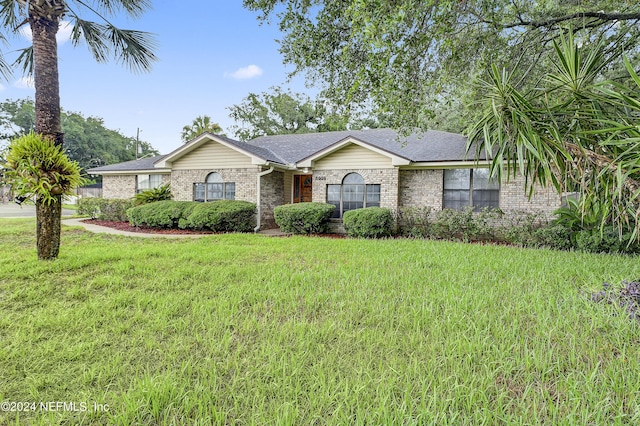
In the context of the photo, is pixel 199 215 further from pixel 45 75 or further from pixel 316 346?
pixel 316 346

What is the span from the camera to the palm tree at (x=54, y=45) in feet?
20.0

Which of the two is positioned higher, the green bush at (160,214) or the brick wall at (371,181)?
the brick wall at (371,181)

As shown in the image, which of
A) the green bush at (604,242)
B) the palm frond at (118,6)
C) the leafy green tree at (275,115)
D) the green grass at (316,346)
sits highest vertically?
the leafy green tree at (275,115)

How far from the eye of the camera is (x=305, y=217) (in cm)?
1176

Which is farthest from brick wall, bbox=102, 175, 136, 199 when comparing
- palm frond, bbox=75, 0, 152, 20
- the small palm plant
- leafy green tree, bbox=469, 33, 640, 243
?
leafy green tree, bbox=469, 33, 640, 243

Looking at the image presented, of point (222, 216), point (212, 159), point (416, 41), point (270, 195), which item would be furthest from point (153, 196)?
point (416, 41)

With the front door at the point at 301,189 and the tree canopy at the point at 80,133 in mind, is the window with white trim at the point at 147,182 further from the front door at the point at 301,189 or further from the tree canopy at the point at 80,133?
the tree canopy at the point at 80,133

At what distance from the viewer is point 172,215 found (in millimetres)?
12547

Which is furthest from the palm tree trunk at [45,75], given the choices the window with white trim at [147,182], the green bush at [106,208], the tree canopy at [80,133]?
the tree canopy at [80,133]

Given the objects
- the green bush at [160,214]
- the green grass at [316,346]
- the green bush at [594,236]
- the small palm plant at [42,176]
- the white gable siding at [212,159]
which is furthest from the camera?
the white gable siding at [212,159]

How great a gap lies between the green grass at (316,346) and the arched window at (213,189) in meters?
8.06

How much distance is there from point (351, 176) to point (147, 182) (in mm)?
11700

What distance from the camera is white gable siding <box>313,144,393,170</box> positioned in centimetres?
1206

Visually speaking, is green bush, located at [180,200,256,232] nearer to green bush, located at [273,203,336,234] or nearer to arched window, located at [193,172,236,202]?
arched window, located at [193,172,236,202]
